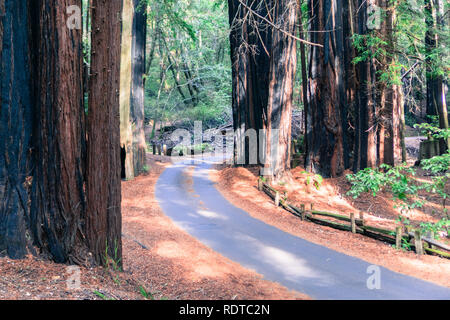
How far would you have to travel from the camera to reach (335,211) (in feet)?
43.5

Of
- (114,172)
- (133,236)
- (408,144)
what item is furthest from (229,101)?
(114,172)

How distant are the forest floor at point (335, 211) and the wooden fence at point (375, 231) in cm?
16

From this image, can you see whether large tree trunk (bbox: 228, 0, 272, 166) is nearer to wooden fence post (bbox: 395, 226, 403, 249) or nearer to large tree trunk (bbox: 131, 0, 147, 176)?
large tree trunk (bbox: 131, 0, 147, 176)

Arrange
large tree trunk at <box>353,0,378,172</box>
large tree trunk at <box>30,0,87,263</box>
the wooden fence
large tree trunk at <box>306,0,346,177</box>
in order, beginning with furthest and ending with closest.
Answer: large tree trunk at <box>306,0,346,177</box>, large tree trunk at <box>353,0,378,172</box>, the wooden fence, large tree trunk at <box>30,0,87,263</box>

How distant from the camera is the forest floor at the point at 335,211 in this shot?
844cm

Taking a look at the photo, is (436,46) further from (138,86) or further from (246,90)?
(138,86)

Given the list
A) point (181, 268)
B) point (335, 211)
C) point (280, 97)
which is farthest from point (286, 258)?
point (280, 97)

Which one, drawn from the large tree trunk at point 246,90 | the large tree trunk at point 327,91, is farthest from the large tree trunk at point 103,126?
the large tree trunk at point 246,90

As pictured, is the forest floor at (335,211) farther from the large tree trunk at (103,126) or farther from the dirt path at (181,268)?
the large tree trunk at (103,126)

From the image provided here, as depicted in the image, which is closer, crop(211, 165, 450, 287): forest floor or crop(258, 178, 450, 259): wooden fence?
crop(211, 165, 450, 287): forest floor

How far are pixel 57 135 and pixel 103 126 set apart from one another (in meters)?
0.69

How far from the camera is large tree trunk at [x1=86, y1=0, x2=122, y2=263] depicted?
5.93 metres

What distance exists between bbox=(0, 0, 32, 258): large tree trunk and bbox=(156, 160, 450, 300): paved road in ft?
14.6

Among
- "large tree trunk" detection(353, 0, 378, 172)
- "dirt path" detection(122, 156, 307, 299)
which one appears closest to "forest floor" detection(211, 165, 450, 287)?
"large tree trunk" detection(353, 0, 378, 172)
